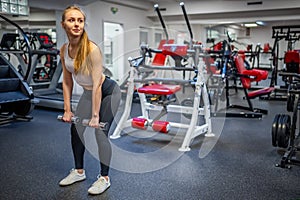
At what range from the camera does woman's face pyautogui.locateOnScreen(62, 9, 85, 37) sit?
1.86 m

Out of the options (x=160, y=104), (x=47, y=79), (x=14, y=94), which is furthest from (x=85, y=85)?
(x=47, y=79)

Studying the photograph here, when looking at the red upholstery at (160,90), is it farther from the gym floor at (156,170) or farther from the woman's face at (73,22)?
the woman's face at (73,22)

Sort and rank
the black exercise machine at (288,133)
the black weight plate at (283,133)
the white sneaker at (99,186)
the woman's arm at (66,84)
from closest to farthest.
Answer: the woman's arm at (66,84)
the white sneaker at (99,186)
the black exercise machine at (288,133)
the black weight plate at (283,133)

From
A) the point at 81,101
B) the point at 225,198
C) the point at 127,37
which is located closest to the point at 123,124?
the point at 81,101

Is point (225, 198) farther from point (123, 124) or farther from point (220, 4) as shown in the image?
point (220, 4)

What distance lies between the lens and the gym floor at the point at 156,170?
7.42ft

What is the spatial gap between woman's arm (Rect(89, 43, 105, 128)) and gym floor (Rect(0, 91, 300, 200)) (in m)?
0.64

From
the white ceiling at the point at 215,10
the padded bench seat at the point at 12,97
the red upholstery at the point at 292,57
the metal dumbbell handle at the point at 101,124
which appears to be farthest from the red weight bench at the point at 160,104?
the white ceiling at the point at 215,10

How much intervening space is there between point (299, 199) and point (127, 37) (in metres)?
7.49

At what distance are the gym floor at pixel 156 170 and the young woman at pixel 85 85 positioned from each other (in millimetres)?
221

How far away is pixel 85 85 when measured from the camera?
2090 mm

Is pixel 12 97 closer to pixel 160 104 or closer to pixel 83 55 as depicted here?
pixel 160 104

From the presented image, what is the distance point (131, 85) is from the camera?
376 centimetres

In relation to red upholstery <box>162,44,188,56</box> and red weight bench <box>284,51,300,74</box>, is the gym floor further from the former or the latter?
red weight bench <box>284,51,300,74</box>
